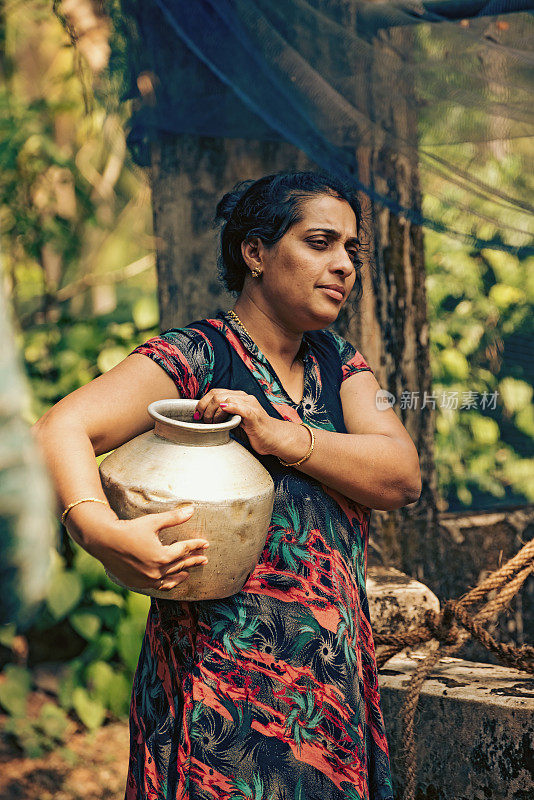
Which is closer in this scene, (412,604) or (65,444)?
(65,444)

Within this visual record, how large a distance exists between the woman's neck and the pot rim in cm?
28

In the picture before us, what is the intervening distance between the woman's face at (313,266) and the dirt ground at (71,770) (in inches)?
114

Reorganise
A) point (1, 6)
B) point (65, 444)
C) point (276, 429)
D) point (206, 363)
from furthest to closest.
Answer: point (1, 6) → point (206, 363) → point (276, 429) → point (65, 444)

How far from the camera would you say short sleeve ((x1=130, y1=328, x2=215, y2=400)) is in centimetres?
161

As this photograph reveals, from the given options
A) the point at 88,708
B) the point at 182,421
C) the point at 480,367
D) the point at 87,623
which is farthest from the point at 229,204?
the point at 88,708

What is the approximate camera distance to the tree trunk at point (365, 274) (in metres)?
2.76

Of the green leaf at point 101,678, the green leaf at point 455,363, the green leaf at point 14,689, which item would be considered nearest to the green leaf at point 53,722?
the green leaf at point 14,689

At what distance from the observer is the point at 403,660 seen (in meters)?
2.63

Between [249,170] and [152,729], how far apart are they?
6.04 feet

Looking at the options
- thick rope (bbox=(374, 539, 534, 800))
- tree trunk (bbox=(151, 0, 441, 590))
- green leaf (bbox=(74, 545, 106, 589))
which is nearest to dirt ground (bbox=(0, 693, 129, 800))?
green leaf (bbox=(74, 545, 106, 589))

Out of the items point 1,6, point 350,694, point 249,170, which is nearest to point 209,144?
point 249,170

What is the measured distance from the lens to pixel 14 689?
151 inches

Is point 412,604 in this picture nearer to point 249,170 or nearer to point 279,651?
point 279,651

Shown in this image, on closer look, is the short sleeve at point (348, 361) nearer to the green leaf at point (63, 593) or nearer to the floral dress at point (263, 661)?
the floral dress at point (263, 661)
